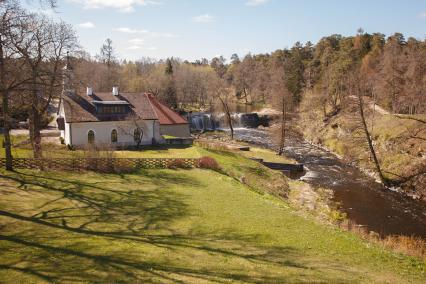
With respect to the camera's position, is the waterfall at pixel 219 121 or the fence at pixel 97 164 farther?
the waterfall at pixel 219 121

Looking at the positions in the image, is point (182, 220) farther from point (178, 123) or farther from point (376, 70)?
point (376, 70)

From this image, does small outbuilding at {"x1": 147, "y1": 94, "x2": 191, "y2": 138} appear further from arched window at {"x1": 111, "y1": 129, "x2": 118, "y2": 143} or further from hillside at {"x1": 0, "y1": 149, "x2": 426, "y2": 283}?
hillside at {"x1": 0, "y1": 149, "x2": 426, "y2": 283}

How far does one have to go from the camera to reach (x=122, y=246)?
52.2ft

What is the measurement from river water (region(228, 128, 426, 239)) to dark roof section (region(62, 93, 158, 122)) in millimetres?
Answer: 19690

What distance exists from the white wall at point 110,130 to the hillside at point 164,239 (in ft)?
44.0

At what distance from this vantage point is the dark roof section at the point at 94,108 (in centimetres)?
4072

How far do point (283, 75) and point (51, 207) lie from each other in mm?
74316

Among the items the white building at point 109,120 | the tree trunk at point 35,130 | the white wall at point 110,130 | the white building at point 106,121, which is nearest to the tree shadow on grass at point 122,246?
the tree trunk at point 35,130

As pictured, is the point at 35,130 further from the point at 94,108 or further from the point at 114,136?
the point at 114,136

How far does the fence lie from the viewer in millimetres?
27781

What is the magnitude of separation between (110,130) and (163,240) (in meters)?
26.9

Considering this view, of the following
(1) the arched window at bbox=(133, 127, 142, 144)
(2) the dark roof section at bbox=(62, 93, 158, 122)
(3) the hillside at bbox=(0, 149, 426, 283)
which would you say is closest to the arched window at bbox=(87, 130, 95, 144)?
(2) the dark roof section at bbox=(62, 93, 158, 122)

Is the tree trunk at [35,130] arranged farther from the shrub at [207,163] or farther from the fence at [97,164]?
the shrub at [207,163]

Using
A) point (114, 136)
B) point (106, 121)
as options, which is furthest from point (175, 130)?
point (106, 121)
